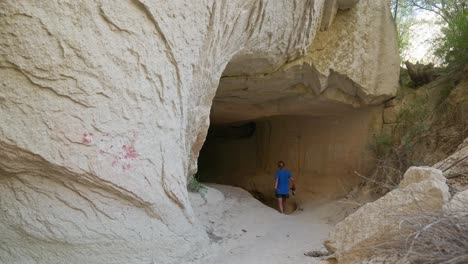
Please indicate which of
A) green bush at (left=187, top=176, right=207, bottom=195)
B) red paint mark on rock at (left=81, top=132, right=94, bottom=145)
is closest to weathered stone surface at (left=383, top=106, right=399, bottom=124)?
green bush at (left=187, top=176, right=207, bottom=195)

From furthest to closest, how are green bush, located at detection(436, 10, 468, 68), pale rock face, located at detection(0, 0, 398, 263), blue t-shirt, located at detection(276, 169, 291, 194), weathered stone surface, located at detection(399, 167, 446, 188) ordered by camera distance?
blue t-shirt, located at detection(276, 169, 291, 194)
green bush, located at detection(436, 10, 468, 68)
pale rock face, located at detection(0, 0, 398, 263)
weathered stone surface, located at detection(399, 167, 446, 188)

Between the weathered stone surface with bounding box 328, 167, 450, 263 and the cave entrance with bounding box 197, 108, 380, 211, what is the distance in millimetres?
4834

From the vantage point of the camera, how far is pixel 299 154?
7820mm

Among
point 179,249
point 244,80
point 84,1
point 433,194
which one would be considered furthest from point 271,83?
point 433,194

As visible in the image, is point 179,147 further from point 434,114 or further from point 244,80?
point 434,114

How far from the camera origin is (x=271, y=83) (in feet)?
20.0

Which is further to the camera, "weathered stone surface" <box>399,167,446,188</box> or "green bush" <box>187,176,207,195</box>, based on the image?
"green bush" <box>187,176,207,195</box>

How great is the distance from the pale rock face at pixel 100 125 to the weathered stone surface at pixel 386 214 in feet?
4.84

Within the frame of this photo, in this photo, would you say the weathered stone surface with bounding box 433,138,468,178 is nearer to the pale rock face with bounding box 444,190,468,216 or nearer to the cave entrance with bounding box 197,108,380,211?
the pale rock face with bounding box 444,190,468,216

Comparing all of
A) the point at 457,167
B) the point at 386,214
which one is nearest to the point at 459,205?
the point at 386,214

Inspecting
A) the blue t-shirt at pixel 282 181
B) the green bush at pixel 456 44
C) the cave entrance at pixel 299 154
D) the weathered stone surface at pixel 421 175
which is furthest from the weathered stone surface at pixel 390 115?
the weathered stone surface at pixel 421 175

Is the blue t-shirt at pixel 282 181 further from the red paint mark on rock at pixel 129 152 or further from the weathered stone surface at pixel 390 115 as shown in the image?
the red paint mark on rock at pixel 129 152

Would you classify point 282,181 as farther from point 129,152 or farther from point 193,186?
point 129,152

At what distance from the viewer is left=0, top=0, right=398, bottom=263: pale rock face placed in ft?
8.26
